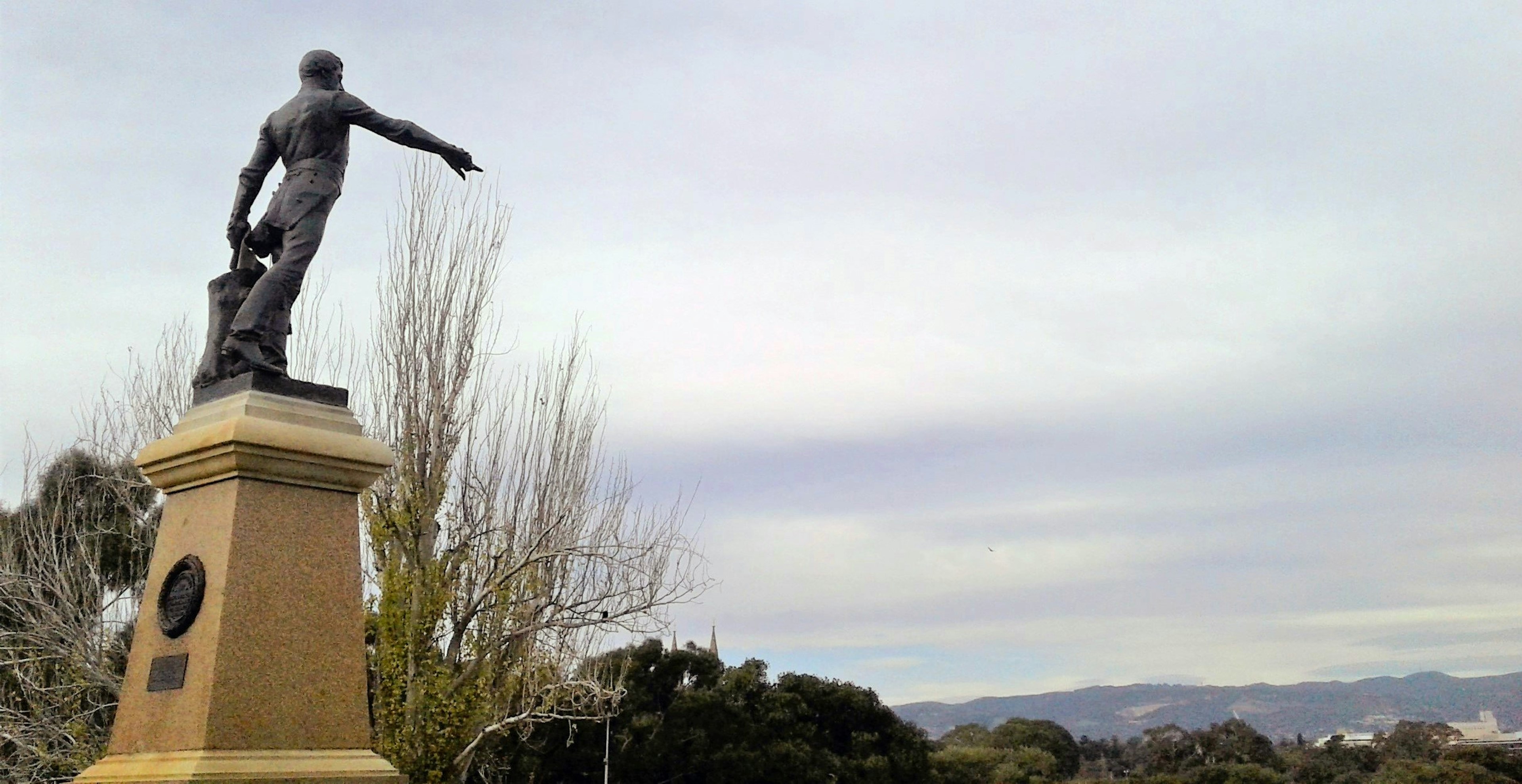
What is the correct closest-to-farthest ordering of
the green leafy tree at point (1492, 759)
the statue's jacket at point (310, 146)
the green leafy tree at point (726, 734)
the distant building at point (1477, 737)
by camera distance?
the statue's jacket at point (310, 146) < the green leafy tree at point (726, 734) < the green leafy tree at point (1492, 759) < the distant building at point (1477, 737)

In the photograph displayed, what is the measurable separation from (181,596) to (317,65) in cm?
254

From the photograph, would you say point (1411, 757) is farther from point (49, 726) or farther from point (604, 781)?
point (49, 726)

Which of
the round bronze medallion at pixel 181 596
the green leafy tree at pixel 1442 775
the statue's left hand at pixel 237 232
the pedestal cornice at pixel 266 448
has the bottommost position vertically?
the green leafy tree at pixel 1442 775

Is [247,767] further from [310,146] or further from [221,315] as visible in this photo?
[310,146]

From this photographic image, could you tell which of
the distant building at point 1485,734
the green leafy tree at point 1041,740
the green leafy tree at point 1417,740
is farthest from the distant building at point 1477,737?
the green leafy tree at point 1041,740

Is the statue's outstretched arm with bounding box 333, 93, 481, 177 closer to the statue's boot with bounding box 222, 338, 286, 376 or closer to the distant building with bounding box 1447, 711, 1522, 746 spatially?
the statue's boot with bounding box 222, 338, 286, 376

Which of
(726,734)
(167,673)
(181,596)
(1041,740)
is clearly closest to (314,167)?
(181,596)

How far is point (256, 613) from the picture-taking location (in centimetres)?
495

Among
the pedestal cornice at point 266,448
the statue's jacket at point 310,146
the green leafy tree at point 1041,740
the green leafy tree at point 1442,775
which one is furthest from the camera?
the green leafy tree at point 1041,740

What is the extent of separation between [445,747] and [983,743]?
5613 cm

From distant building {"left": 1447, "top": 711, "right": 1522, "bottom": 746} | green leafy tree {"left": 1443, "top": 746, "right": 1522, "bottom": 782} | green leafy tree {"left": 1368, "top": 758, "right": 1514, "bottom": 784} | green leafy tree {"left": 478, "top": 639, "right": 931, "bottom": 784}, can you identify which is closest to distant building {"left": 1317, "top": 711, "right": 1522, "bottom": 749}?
distant building {"left": 1447, "top": 711, "right": 1522, "bottom": 746}

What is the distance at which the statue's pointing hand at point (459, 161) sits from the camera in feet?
19.4

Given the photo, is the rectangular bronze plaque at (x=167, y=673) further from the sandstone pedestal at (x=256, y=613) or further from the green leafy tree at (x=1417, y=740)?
the green leafy tree at (x=1417, y=740)

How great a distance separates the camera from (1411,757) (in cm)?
5497
